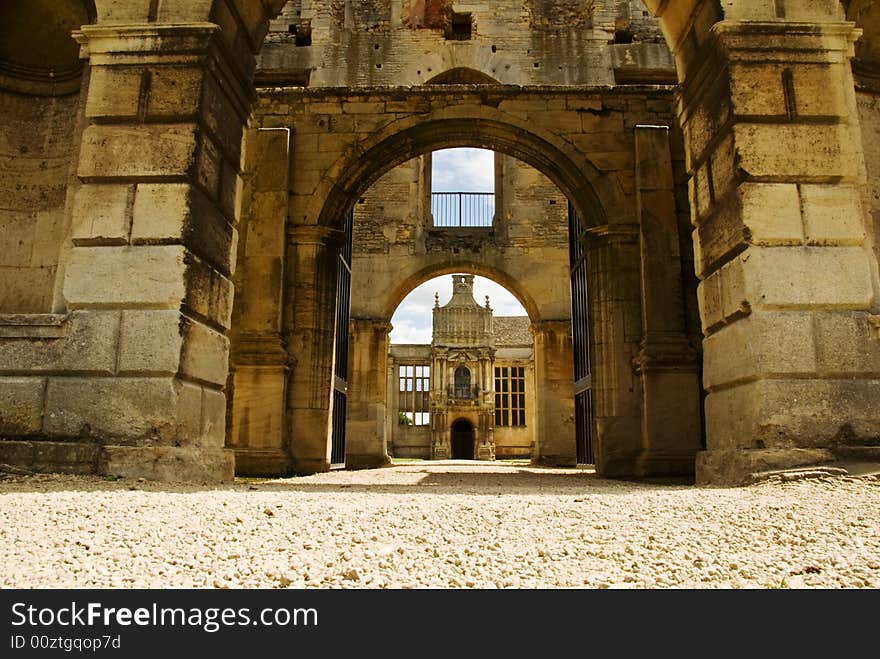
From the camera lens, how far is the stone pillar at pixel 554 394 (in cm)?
1274

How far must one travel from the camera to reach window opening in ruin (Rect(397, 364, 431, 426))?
2862 centimetres

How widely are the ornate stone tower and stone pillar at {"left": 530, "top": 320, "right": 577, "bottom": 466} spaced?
13.8m

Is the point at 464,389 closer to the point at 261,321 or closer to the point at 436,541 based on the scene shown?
the point at 261,321

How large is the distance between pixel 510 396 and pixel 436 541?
2679 centimetres

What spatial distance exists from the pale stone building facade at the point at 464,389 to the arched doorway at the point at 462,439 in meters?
0.05

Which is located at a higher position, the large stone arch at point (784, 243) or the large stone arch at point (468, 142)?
the large stone arch at point (468, 142)

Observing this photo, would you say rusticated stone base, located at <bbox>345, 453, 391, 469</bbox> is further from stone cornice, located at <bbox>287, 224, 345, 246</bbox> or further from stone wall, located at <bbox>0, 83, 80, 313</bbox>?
stone wall, located at <bbox>0, 83, 80, 313</bbox>

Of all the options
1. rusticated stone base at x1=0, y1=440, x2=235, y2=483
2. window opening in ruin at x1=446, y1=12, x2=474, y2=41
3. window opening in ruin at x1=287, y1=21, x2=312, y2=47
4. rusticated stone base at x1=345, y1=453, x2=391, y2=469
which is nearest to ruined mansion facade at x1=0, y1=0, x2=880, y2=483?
rusticated stone base at x1=0, y1=440, x2=235, y2=483

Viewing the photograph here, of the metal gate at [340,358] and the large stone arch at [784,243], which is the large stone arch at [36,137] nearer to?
the large stone arch at [784,243]

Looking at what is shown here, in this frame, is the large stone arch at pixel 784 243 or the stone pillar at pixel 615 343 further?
the stone pillar at pixel 615 343

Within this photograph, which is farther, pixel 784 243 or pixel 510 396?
pixel 510 396

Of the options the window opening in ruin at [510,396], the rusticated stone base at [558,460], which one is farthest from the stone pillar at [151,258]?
the window opening in ruin at [510,396]

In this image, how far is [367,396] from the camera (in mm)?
12586

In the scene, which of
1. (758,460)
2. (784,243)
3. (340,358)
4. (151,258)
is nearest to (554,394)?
(340,358)
